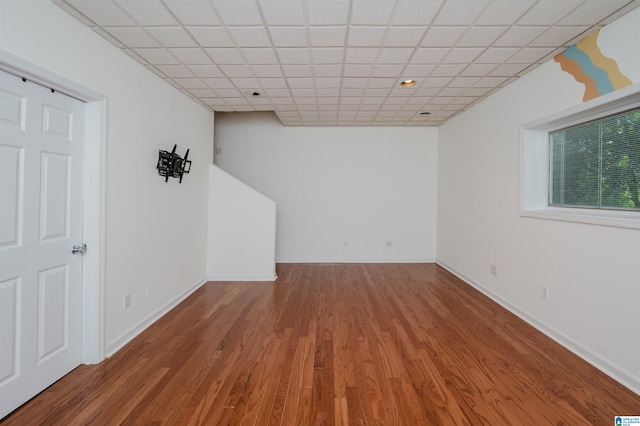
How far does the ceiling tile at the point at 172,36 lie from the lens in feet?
7.47

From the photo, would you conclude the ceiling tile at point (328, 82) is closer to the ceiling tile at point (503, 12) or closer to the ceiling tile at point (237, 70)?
the ceiling tile at point (237, 70)

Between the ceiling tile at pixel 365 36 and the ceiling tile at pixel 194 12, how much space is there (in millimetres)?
1025

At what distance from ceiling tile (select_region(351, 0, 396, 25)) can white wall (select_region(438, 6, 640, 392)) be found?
1684mm

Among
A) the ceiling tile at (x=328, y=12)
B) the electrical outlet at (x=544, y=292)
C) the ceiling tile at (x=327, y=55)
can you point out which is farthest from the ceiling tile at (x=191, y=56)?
the electrical outlet at (x=544, y=292)

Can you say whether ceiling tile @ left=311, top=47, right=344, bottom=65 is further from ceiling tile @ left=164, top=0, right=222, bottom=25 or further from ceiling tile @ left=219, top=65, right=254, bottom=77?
ceiling tile @ left=164, top=0, right=222, bottom=25

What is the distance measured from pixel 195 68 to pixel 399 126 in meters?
3.80

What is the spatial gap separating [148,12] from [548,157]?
3932 millimetres

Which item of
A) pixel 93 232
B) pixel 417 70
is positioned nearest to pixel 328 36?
pixel 417 70

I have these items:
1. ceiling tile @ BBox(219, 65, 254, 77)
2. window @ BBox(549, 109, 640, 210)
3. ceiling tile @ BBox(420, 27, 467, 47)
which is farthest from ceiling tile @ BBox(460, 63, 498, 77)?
ceiling tile @ BBox(219, 65, 254, 77)

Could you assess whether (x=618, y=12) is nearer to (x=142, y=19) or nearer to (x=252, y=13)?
(x=252, y=13)

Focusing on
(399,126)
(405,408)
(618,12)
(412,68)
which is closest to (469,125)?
(399,126)

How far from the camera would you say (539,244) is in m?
2.93

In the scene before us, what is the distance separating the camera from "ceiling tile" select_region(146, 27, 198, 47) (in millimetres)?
2277

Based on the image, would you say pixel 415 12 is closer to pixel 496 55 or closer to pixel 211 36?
pixel 496 55
